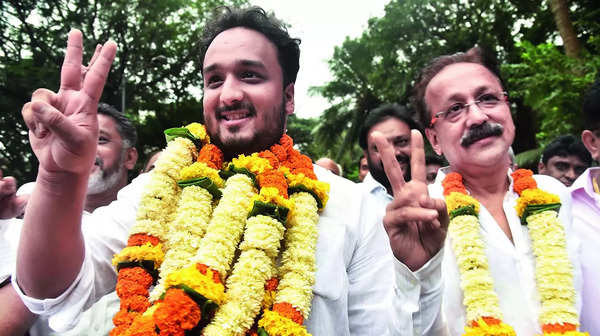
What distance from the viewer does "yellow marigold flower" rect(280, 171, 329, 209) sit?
200 centimetres

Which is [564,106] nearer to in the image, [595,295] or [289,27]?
[595,295]

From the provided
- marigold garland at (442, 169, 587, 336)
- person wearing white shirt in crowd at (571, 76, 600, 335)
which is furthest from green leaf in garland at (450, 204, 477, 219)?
person wearing white shirt in crowd at (571, 76, 600, 335)

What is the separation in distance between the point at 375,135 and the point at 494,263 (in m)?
0.96

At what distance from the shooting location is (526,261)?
7.14ft

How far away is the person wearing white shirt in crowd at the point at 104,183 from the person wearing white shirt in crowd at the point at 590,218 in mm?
2529

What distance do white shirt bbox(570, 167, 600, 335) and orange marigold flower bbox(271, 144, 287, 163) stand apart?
171 centimetres

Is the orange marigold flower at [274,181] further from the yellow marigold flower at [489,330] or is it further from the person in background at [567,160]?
the person in background at [567,160]

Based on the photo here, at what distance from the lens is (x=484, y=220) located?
2254mm

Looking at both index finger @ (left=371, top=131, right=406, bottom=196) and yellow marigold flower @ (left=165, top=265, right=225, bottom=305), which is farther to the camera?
index finger @ (left=371, top=131, right=406, bottom=196)

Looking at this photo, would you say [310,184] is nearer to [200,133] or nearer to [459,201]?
[200,133]

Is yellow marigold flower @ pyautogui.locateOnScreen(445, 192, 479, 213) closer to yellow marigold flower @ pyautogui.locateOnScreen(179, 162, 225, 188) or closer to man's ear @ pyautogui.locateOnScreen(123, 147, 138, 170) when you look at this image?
yellow marigold flower @ pyautogui.locateOnScreen(179, 162, 225, 188)

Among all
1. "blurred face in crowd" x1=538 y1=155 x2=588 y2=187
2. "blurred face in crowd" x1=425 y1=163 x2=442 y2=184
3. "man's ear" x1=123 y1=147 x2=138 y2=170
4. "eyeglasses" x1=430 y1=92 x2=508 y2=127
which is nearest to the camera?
"eyeglasses" x1=430 y1=92 x2=508 y2=127

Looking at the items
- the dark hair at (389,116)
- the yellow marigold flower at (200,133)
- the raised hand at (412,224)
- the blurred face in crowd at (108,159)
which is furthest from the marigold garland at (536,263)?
the blurred face in crowd at (108,159)

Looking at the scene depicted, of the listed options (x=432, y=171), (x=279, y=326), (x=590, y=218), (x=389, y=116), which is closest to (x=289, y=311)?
(x=279, y=326)
